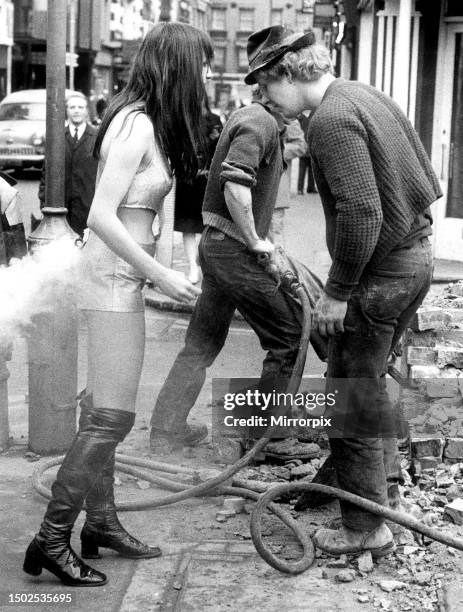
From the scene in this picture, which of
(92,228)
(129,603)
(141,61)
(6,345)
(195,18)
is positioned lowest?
(129,603)

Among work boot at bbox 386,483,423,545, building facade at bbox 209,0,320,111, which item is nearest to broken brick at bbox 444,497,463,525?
work boot at bbox 386,483,423,545

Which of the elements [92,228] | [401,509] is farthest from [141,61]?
[401,509]

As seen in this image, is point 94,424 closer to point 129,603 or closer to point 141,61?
point 129,603

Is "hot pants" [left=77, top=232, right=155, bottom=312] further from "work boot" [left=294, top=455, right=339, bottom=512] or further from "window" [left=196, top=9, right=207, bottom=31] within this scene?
"window" [left=196, top=9, right=207, bottom=31]

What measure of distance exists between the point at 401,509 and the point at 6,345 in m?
2.10

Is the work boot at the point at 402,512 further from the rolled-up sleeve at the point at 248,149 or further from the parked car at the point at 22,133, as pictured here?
the parked car at the point at 22,133

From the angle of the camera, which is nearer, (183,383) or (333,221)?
(333,221)

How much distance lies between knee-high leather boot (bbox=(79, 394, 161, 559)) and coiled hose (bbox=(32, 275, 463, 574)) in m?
0.44

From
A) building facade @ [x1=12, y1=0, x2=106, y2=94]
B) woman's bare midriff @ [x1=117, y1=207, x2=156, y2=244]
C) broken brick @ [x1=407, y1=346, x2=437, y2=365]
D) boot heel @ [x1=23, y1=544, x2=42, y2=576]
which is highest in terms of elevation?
building facade @ [x1=12, y1=0, x2=106, y2=94]

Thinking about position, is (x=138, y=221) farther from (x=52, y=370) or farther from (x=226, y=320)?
(x=226, y=320)

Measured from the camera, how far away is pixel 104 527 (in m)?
4.18

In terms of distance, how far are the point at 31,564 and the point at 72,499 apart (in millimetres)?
286

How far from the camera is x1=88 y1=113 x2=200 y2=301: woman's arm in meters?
3.71

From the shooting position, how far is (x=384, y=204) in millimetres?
3893
